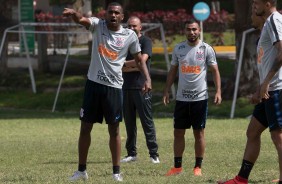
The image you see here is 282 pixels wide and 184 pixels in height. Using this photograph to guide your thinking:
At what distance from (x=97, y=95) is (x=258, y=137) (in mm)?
1950

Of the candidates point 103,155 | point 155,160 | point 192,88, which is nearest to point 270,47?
point 192,88

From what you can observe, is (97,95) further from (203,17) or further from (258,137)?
(203,17)

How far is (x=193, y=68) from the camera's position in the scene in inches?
425

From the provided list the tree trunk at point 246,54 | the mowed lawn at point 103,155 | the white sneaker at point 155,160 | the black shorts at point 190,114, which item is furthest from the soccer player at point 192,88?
the tree trunk at point 246,54

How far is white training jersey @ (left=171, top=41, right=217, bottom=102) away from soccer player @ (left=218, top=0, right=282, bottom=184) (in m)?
1.77

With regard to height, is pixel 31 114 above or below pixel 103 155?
below

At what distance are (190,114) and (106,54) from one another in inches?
61.8

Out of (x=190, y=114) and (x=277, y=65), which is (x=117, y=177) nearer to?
(x=190, y=114)

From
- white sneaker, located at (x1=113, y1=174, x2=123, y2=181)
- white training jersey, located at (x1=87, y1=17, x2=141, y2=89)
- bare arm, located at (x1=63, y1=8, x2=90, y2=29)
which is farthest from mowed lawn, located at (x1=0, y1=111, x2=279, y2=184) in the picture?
bare arm, located at (x1=63, y1=8, x2=90, y2=29)

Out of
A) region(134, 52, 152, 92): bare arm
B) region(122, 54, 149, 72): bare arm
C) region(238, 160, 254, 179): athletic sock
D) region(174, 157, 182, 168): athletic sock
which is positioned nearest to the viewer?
region(238, 160, 254, 179): athletic sock

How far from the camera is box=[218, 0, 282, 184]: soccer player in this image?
8.54m

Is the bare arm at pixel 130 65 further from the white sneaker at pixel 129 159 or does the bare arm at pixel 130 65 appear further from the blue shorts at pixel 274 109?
the blue shorts at pixel 274 109

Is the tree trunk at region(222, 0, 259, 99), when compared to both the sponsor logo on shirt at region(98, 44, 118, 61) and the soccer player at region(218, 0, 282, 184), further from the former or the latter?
the soccer player at region(218, 0, 282, 184)

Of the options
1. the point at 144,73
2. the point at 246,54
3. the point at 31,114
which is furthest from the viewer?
the point at 246,54
